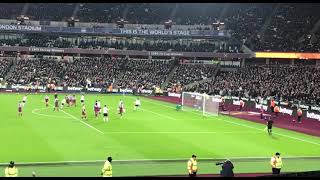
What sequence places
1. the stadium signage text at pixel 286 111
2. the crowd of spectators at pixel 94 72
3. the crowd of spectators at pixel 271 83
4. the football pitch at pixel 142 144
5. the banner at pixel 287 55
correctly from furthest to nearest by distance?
the crowd of spectators at pixel 94 72 → the banner at pixel 287 55 → the crowd of spectators at pixel 271 83 → the stadium signage text at pixel 286 111 → the football pitch at pixel 142 144

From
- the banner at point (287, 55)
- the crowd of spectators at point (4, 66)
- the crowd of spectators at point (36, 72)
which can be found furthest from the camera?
the crowd of spectators at point (4, 66)

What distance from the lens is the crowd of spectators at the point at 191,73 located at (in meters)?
81.4

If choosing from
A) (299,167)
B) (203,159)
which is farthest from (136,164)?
(299,167)

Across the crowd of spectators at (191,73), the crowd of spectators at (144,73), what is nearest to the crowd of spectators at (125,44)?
the crowd of spectators at (144,73)

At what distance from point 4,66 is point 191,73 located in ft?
103

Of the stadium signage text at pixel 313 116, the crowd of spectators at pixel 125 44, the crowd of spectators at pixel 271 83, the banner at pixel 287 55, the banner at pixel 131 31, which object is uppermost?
the banner at pixel 131 31

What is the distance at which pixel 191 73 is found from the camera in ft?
276

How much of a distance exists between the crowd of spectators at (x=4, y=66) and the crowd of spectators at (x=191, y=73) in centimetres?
2677

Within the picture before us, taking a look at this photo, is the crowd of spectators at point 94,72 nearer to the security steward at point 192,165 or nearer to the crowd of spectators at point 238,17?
the crowd of spectators at point 238,17

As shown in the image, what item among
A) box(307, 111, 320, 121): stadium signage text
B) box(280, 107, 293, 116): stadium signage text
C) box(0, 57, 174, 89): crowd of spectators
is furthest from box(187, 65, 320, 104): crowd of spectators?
box(0, 57, 174, 89): crowd of spectators

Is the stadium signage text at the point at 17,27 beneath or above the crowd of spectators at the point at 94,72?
above

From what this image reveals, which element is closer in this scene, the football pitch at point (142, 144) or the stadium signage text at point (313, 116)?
the football pitch at point (142, 144)

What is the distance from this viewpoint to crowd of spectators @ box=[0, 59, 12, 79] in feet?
259

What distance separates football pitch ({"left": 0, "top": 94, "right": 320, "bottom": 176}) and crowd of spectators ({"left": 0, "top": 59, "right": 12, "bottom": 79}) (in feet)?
128
